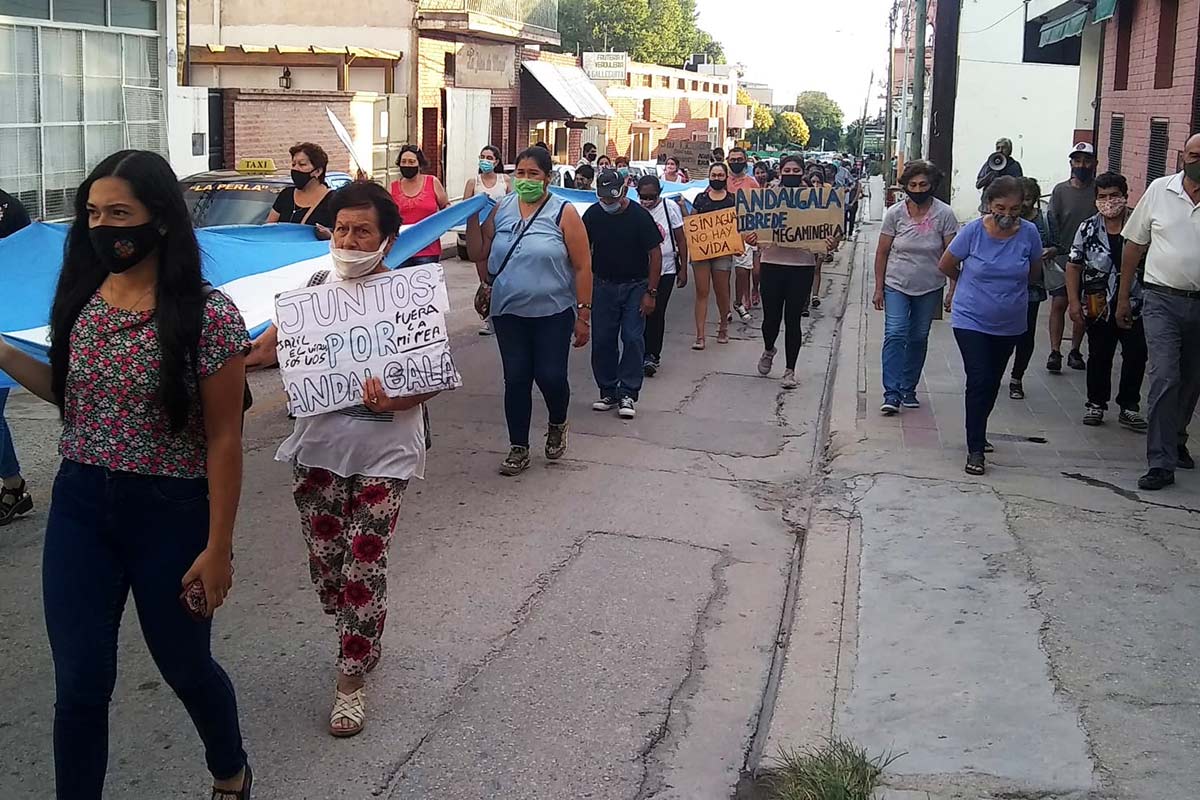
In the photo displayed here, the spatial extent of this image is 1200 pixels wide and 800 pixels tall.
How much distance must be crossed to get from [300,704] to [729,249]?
361 inches

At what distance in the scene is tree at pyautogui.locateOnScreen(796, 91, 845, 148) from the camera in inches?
5517

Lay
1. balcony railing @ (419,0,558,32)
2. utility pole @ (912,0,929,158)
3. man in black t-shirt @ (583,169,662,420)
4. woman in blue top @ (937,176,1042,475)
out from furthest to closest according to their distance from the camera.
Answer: balcony railing @ (419,0,558,32)
utility pole @ (912,0,929,158)
man in black t-shirt @ (583,169,662,420)
woman in blue top @ (937,176,1042,475)

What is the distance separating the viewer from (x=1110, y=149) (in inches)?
680

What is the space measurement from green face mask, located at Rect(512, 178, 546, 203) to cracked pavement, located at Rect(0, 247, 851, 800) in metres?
1.65

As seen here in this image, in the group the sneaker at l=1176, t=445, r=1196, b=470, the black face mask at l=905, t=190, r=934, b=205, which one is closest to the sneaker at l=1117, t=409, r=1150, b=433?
the sneaker at l=1176, t=445, r=1196, b=470

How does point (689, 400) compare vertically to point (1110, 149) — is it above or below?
below

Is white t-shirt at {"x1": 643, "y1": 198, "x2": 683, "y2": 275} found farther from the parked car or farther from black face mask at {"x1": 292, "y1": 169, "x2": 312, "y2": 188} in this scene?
black face mask at {"x1": 292, "y1": 169, "x2": 312, "y2": 188}

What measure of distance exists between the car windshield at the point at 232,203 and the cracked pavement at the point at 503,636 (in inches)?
143

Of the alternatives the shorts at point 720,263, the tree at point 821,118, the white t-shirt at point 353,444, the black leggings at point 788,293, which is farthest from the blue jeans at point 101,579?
the tree at point 821,118

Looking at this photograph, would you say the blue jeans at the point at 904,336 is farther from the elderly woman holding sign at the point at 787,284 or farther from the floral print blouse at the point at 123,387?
the floral print blouse at the point at 123,387

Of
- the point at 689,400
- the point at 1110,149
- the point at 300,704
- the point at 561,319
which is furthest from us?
the point at 1110,149

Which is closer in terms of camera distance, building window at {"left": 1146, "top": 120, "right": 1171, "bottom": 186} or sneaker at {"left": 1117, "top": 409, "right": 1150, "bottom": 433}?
sneaker at {"left": 1117, "top": 409, "right": 1150, "bottom": 433}

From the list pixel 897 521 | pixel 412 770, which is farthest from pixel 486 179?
pixel 412 770

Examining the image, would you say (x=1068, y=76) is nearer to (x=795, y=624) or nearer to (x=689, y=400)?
(x=689, y=400)
